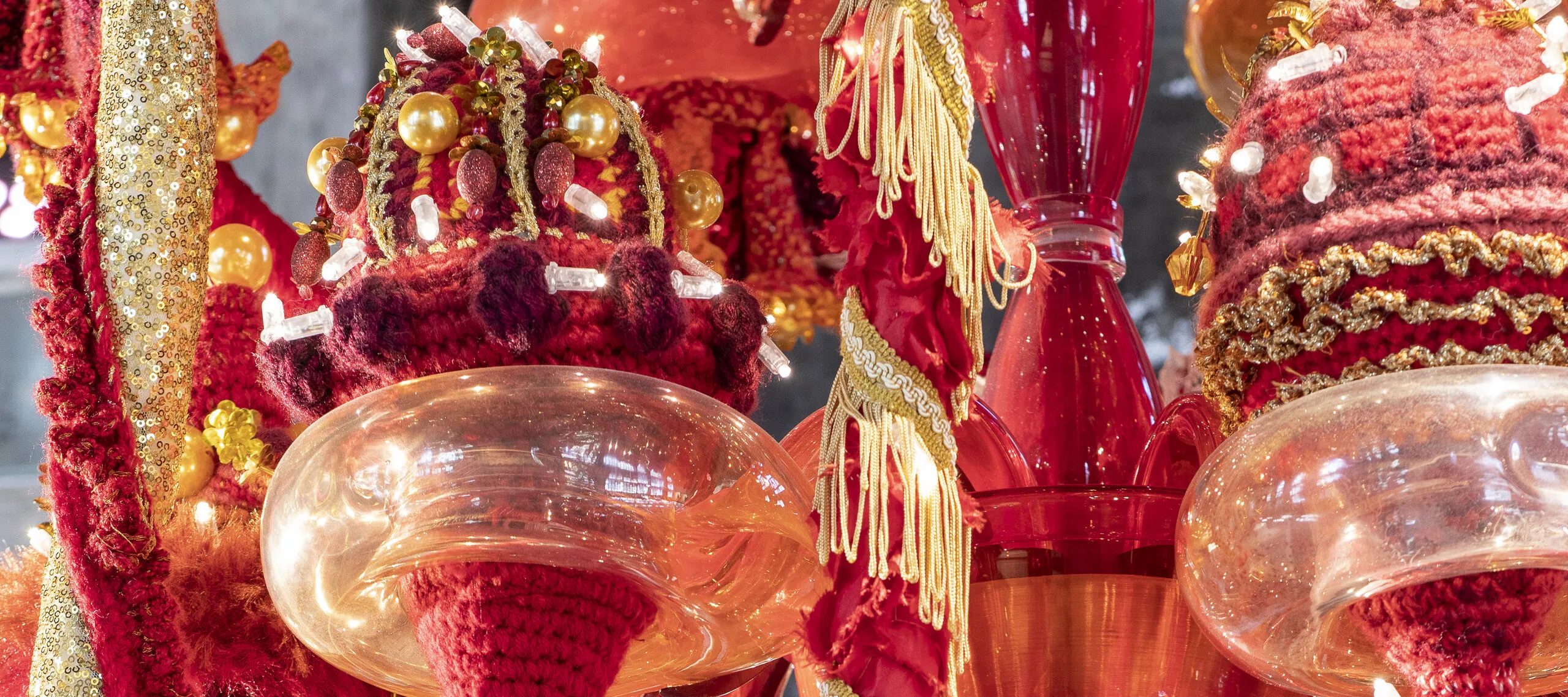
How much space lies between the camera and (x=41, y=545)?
1.95ft

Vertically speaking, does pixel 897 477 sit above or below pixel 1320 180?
below

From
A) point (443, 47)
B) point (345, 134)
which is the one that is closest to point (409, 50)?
point (443, 47)

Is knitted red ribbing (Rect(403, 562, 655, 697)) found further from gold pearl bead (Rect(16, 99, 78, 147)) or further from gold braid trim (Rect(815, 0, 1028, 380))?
gold pearl bead (Rect(16, 99, 78, 147))

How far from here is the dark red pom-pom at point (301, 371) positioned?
51 centimetres

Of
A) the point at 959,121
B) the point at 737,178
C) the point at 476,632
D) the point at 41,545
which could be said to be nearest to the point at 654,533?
the point at 476,632

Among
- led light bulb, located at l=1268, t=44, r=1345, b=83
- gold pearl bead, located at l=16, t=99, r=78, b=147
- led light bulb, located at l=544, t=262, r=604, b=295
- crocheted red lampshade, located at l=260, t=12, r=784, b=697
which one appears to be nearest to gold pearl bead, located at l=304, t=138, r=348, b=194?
crocheted red lampshade, located at l=260, t=12, r=784, b=697

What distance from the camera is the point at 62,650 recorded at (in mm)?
529

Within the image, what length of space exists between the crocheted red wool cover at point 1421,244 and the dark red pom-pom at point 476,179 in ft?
0.81

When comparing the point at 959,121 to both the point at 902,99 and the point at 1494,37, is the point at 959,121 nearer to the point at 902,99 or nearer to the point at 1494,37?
the point at 902,99

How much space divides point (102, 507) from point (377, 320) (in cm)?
12

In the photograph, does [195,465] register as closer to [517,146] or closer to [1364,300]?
[517,146]

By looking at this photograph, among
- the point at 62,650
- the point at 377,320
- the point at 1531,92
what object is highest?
the point at 1531,92

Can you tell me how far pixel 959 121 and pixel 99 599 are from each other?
33 centimetres

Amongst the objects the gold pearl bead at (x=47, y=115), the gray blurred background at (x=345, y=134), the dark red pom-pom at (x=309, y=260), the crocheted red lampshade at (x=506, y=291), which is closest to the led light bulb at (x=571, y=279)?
the crocheted red lampshade at (x=506, y=291)
